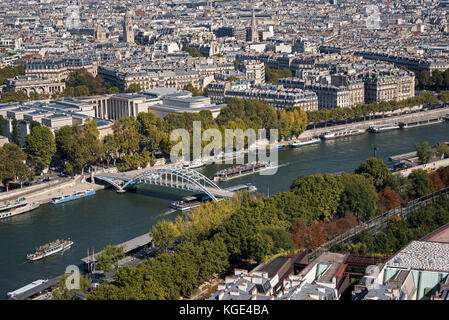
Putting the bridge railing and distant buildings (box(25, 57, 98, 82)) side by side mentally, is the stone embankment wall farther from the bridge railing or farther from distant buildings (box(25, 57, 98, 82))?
distant buildings (box(25, 57, 98, 82))

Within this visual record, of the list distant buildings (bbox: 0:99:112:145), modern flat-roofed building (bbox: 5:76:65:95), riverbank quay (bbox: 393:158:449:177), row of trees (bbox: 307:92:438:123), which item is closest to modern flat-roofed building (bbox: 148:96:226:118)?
distant buildings (bbox: 0:99:112:145)

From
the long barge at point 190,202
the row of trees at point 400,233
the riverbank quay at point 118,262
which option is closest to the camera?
the riverbank quay at point 118,262

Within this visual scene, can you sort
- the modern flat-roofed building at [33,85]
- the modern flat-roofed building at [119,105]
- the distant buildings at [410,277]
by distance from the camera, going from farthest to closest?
1. the modern flat-roofed building at [33,85]
2. the modern flat-roofed building at [119,105]
3. the distant buildings at [410,277]

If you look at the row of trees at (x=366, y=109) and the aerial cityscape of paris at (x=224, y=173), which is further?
the row of trees at (x=366, y=109)

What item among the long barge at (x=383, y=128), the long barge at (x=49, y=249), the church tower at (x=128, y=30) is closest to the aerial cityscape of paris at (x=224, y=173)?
the long barge at (x=49, y=249)

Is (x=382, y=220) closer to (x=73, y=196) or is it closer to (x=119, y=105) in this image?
(x=73, y=196)

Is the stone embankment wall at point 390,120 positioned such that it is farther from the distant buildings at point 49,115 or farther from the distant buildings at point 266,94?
the distant buildings at point 49,115

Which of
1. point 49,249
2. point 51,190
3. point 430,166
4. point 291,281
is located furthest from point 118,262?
point 430,166
